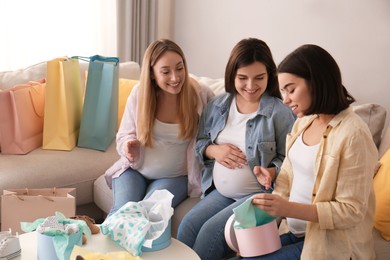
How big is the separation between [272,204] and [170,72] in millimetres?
848

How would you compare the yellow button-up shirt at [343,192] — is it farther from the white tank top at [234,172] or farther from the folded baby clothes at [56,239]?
the folded baby clothes at [56,239]

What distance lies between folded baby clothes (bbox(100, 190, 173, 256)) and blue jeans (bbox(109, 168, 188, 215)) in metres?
0.39

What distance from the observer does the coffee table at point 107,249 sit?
5.53ft

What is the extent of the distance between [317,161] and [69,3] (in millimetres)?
2555

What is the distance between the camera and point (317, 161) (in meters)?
1.64

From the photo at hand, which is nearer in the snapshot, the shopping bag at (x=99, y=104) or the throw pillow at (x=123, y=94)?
the shopping bag at (x=99, y=104)

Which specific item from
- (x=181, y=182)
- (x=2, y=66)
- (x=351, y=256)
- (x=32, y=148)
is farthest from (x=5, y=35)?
(x=351, y=256)

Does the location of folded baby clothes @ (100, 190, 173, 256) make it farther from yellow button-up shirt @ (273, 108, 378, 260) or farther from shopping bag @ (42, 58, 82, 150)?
shopping bag @ (42, 58, 82, 150)

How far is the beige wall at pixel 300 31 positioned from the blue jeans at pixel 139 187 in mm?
1182

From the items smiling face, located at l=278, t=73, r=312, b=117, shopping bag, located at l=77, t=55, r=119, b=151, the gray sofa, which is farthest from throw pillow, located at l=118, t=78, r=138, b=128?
smiling face, located at l=278, t=73, r=312, b=117

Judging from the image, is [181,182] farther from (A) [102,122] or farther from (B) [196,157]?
(A) [102,122]

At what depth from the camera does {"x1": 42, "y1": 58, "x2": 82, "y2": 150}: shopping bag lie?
2.73m

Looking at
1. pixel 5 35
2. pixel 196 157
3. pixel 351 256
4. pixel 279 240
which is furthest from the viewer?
pixel 5 35

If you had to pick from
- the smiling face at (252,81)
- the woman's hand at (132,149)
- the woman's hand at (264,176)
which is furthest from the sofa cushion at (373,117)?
the woman's hand at (132,149)
